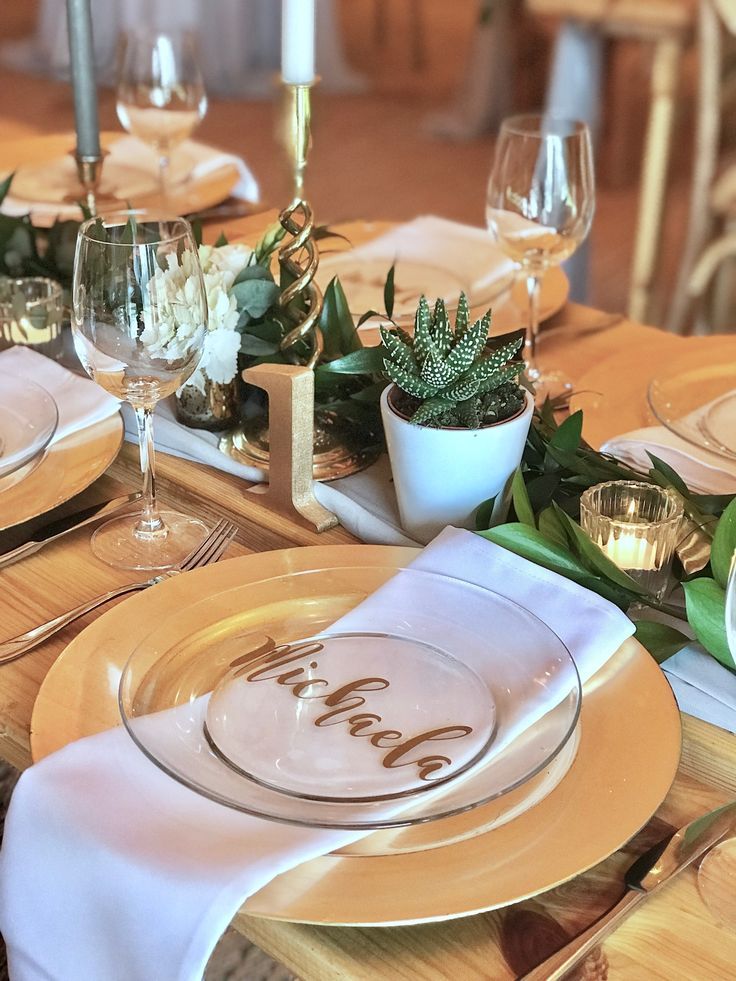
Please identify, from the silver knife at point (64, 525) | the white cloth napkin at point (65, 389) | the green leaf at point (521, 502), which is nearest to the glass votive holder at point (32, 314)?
the white cloth napkin at point (65, 389)

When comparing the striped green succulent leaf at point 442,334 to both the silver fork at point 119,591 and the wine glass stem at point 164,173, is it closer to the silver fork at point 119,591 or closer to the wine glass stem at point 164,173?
the silver fork at point 119,591

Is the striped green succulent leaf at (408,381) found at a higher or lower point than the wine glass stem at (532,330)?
higher

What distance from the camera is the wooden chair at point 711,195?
2305mm

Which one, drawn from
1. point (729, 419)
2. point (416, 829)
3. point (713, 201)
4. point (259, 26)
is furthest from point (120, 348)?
point (259, 26)

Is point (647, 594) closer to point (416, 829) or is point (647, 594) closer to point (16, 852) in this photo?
point (416, 829)

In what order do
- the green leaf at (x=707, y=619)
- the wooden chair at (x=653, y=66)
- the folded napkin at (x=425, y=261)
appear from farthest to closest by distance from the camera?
the wooden chair at (x=653, y=66) → the folded napkin at (x=425, y=261) → the green leaf at (x=707, y=619)

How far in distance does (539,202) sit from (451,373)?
1.25ft

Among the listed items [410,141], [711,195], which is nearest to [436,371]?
[711,195]

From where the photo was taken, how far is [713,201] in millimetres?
2502

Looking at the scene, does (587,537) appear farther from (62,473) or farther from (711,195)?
(711,195)

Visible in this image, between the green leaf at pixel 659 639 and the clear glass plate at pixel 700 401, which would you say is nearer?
the green leaf at pixel 659 639

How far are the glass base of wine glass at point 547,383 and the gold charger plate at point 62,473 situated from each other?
1.21ft

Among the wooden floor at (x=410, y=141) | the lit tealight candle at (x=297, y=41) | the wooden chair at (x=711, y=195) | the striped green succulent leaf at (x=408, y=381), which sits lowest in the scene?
the wooden floor at (x=410, y=141)

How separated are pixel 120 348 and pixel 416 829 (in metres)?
0.39
